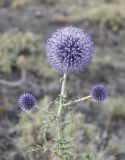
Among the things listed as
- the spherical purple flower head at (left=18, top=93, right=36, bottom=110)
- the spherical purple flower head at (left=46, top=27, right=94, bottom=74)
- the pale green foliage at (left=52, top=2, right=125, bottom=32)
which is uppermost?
the pale green foliage at (left=52, top=2, right=125, bottom=32)

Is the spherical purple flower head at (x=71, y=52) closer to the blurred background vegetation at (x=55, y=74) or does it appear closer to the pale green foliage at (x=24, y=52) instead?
the blurred background vegetation at (x=55, y=74)

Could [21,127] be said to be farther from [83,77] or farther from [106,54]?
[106,54]

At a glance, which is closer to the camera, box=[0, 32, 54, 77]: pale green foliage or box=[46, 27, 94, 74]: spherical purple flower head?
box=[46, 27, 94, 74]: spherical purple flower head

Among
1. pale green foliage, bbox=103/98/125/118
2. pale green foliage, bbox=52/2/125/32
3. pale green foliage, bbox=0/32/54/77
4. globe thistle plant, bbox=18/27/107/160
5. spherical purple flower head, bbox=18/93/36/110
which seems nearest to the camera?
globe thistle plant, bbox=18/27/107/160

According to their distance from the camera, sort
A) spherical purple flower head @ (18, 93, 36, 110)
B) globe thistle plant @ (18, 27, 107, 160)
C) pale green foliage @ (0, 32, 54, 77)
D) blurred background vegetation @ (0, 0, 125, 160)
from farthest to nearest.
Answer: pale green foliage @ (0, 32, 54, 77) → blurred background vegetation @ (0, 0, 125, 160) → spherical purple flower head @ (18, 93, 36, 110) → globe thistle plant @ (18, 27, 107, 160)

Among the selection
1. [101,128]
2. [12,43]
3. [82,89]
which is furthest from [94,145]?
[12,43]

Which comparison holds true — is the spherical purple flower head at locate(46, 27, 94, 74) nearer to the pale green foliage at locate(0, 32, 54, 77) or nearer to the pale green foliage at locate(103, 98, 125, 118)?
the pale green foliage at locate(103, 98, 125, 118)

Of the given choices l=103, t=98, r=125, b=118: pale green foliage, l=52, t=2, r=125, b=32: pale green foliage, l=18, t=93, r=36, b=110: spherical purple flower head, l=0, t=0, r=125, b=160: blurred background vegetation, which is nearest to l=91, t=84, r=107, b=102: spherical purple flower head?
l=18, t=93, r=36, b=110: spherical purple flower head
